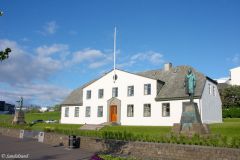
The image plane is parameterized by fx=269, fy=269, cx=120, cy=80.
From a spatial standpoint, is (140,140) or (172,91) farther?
(172,91)

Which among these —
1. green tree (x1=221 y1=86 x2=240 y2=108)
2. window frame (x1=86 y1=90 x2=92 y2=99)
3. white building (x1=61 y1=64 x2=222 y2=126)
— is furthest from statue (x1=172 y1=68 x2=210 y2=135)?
green tree (x1=221 y1=86 x2=240 y2=108)

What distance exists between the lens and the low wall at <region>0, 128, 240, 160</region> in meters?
13.3

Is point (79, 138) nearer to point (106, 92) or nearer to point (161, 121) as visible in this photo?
point (161, 121)

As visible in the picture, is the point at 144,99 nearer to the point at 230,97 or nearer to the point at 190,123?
the point at 190,123

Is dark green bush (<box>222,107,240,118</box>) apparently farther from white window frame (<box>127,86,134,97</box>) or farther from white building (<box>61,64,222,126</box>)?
white window frame (<box>127,86,134,97</box>)

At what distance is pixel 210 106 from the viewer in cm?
3469

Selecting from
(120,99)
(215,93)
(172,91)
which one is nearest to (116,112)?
(120,99)

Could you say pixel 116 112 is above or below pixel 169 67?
below

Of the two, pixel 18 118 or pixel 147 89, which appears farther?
pixel 18 118

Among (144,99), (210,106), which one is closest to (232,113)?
(210,106)

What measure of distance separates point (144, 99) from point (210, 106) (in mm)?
8574

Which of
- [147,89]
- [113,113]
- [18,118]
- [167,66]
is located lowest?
[18,118]

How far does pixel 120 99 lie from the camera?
3878cm

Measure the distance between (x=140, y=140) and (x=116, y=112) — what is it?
69.5 ft
